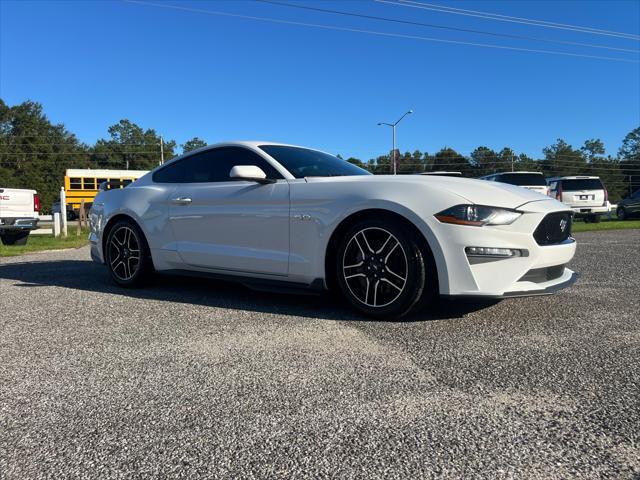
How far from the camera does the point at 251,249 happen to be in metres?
4.24

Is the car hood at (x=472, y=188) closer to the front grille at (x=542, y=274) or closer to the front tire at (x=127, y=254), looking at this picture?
the front grille at (x=542, y=274)

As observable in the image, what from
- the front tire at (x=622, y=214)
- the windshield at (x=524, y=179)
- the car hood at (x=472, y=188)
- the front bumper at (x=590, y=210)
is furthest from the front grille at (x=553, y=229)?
the front tire at (x=622, y=214)

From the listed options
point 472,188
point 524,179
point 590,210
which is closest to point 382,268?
point 472,188

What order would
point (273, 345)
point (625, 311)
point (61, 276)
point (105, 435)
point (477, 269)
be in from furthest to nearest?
point (61, 276)
point (625, 311)
point (477, 269)
point (273, 345)
point (105, 435)

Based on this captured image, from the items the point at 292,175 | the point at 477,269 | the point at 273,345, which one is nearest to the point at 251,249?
the point at 292,175

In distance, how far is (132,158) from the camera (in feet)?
273

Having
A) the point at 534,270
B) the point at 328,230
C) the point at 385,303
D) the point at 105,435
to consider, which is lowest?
the point at 105,435

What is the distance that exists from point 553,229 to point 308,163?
7.08 feet

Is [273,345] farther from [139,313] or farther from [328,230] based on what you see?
[139,313]

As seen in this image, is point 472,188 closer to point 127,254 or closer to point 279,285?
point 279,285

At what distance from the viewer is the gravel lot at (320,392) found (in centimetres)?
172

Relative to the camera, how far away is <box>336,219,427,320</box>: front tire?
11.3ft

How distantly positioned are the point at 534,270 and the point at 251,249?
229cm

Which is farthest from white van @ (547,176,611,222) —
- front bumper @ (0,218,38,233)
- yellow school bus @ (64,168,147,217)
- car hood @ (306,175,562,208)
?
yellow school bus @ (64,168,147,217)
